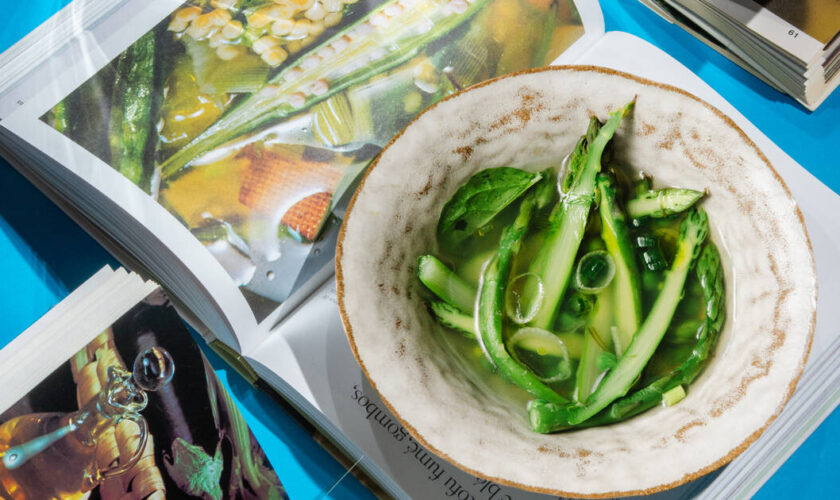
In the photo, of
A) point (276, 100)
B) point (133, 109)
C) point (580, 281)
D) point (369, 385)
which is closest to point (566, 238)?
point (580, 281)

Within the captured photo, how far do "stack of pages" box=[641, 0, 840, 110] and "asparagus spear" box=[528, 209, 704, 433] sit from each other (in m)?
0.33

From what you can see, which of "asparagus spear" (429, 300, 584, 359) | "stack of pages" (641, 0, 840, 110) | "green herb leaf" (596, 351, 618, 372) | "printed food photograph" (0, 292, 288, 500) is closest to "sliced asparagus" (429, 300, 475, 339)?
"asparagus spear" (429, 300, 584, 359)

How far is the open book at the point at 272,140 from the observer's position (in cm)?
67

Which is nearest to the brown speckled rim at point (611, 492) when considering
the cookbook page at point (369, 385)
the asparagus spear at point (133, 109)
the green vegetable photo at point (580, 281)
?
the green vegetable photo at point (580, 281)

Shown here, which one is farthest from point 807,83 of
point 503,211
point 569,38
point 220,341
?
point 220,341

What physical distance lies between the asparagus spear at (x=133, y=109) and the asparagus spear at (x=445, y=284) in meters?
0.30

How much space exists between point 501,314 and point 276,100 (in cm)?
34

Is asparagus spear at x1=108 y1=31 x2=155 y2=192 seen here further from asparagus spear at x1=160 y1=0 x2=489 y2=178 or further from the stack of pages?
the stack of pages

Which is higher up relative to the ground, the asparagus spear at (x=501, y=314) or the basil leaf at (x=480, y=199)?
the basil leaf at (x=480, y=199)

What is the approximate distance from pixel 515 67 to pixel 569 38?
0.24ft

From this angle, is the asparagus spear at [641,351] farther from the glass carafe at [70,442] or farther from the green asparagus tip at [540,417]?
the glass carafe at [70,442]

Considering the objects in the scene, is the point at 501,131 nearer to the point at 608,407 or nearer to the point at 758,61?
the point at 608,407

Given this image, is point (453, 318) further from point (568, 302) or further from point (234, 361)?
point (234, 361)

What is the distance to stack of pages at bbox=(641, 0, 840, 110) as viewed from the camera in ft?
2.49
